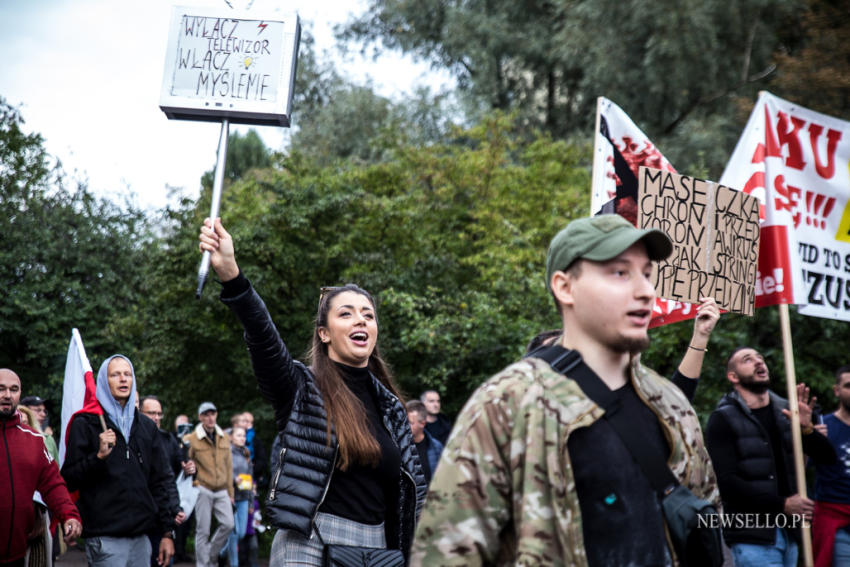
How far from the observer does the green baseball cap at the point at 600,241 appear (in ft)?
8.95

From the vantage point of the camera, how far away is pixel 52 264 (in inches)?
1032

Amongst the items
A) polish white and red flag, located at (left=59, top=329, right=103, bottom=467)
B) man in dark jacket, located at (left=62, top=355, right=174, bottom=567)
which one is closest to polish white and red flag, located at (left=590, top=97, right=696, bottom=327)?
man in dark jacket, located at (left=62, top=355, right=174, bottom=567)

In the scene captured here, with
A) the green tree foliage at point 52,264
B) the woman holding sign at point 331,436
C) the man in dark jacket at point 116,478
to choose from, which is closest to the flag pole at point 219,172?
the woman holding sign at point 331,436

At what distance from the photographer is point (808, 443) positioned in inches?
276

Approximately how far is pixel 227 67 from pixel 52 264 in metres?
23.0

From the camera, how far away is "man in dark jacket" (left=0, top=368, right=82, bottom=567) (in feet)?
21.2

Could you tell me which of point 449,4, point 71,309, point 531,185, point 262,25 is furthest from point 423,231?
point 262,25

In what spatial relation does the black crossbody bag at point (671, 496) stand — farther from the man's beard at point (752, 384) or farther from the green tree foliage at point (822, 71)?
the green tree foliage at point (822, 71)

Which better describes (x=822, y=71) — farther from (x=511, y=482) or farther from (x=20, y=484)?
(x=511, y=482)

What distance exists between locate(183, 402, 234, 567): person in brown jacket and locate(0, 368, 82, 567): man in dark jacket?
6555mm

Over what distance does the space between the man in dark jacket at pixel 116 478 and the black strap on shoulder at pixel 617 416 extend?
16.4ft

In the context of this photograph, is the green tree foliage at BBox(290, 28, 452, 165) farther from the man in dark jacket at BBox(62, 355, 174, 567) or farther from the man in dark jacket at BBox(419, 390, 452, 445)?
the man in dark jacket at BBox(62, 355, 174, 567)

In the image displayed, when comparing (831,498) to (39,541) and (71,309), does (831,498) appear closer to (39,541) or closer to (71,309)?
(39,541)

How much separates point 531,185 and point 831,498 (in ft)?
49.5
